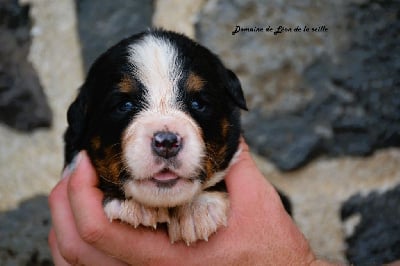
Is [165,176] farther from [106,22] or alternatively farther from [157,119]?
[106,22]

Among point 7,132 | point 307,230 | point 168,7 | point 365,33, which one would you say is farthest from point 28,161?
point 365,33

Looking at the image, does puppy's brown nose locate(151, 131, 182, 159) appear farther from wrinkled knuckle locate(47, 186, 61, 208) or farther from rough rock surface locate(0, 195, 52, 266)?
rough rock surface locate(0, 195, 52, 266)

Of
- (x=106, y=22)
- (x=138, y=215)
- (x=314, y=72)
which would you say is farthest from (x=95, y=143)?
(x=314, y=72)

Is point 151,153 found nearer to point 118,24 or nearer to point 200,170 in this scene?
point 200,170


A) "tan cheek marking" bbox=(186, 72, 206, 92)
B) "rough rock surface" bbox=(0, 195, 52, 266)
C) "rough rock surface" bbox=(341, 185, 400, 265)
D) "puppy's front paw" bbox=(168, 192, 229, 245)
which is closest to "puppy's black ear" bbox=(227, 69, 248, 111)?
"tan cheek marking" bbox=(186, 72, 206, 92)

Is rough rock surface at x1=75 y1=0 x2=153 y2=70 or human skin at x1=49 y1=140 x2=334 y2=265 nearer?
human skin at x1=49 y1=140 x2=334 y2=265

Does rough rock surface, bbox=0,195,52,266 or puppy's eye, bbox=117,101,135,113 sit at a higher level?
puppy's eye, bbox=117,101,135,113

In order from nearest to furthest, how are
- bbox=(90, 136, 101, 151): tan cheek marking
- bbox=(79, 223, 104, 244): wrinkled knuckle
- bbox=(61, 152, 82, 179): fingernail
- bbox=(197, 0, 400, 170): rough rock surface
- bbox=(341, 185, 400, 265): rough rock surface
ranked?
bbox=(79, 223, 104, 244): wrinkled knuckle
bbox=(90, 136, 101, 151): tan cheek marking
bbox=(61, 152, 82, 179): fingernail
bbox=(197, 0, 400, 170): rough rock surface
bbox=(341, 185, 400, 265): rough rock surface

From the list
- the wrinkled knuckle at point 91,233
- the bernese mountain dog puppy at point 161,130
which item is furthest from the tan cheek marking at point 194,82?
the wrinkled knuckle at point 91,233

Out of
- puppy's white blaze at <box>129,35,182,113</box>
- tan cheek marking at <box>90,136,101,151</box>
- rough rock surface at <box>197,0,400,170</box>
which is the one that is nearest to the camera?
puppy's white blaze at <box>129,35,182,113</box>
